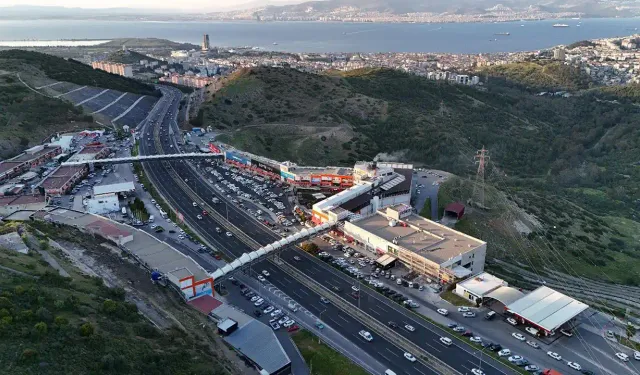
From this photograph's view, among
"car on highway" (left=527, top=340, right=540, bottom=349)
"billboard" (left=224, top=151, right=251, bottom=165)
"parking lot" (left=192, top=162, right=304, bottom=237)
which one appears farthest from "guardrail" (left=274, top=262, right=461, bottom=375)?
"billboard" (left=224, top=151, right=251, bottom=165)

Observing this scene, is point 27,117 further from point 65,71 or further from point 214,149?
point 65,71

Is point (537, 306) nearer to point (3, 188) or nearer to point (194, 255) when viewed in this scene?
point (194, 255)

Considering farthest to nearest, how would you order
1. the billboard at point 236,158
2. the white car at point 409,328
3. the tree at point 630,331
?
the billboard at point 236,158 → the tree at point 630,331 → the white car at point 409,328

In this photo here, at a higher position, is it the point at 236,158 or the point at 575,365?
the point at 236,158

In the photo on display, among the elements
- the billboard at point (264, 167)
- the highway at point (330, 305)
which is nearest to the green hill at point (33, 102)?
the highway at point (330, 305)

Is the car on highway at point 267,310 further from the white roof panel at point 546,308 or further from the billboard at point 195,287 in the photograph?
the white roof panel at point 546,308

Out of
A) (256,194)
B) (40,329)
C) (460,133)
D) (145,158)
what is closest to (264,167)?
(256,194)

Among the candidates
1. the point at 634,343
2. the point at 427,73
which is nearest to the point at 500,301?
the point at 634,343
